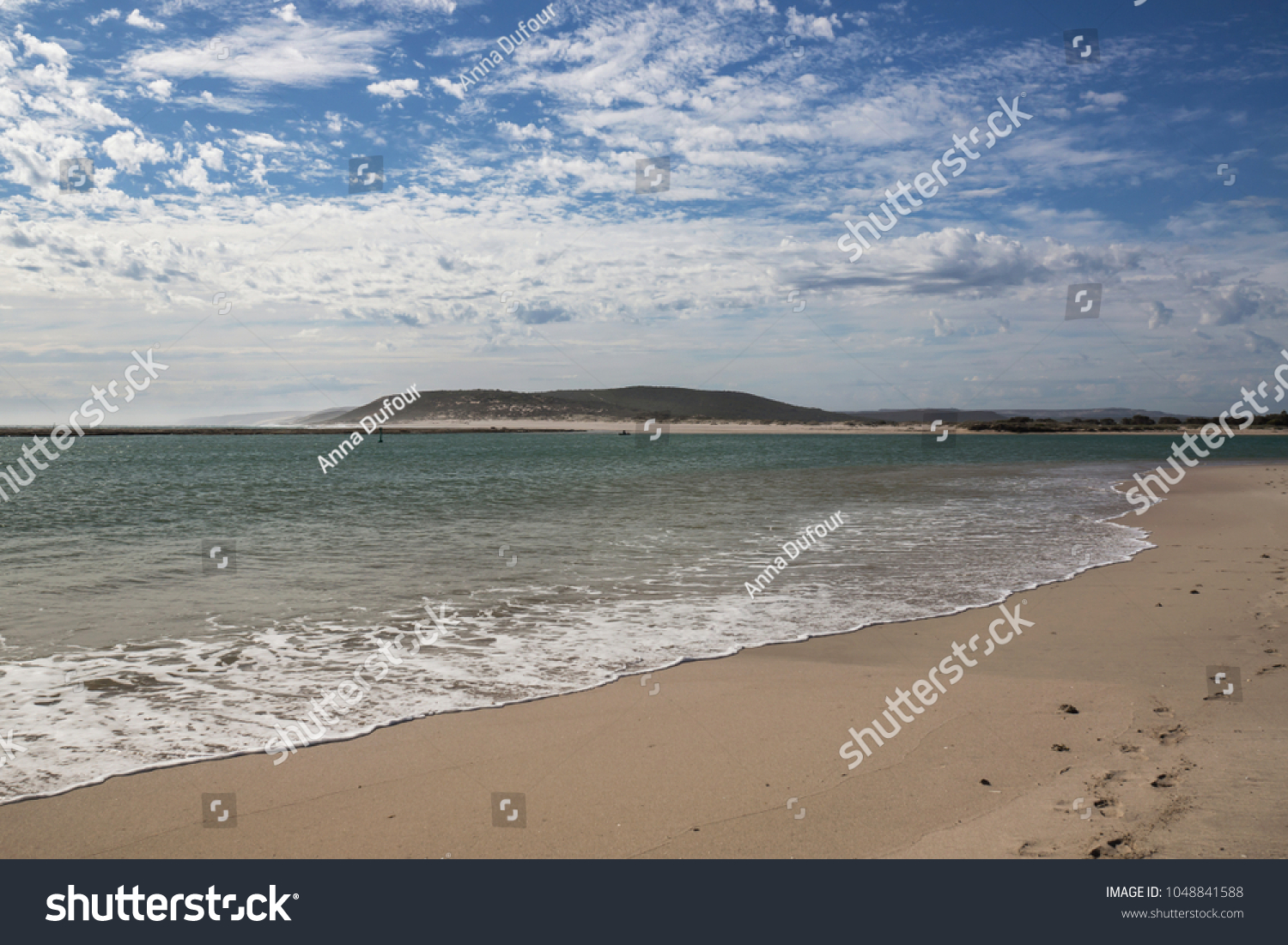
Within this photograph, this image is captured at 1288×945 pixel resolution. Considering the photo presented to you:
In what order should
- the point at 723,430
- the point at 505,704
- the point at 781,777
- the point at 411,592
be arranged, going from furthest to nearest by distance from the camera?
the point at 723,430 → the point at 411,592 → the point at 505,704 → the point at 781,777

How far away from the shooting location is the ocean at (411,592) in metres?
6.39

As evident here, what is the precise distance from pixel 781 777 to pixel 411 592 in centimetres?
737

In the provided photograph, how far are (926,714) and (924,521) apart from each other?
Answer: 1306 centimetres

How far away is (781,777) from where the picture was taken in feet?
16.1

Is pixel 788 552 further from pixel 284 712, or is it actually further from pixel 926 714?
pixel 284 712

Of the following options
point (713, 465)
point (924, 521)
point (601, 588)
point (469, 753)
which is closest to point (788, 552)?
point (601, 588)

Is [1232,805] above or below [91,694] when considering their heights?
below

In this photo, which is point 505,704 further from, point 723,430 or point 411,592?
point 723,430

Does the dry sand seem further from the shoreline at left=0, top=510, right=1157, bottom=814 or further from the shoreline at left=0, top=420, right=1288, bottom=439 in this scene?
the shoreline at left=0, top=420, right=1288, bottom=439

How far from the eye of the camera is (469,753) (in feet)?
17.6

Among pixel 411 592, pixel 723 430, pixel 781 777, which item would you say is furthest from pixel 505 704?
pixel 723 430

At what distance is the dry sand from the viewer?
4.18 meters

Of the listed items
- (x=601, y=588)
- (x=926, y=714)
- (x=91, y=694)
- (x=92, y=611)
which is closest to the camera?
(x=926, y=714)
